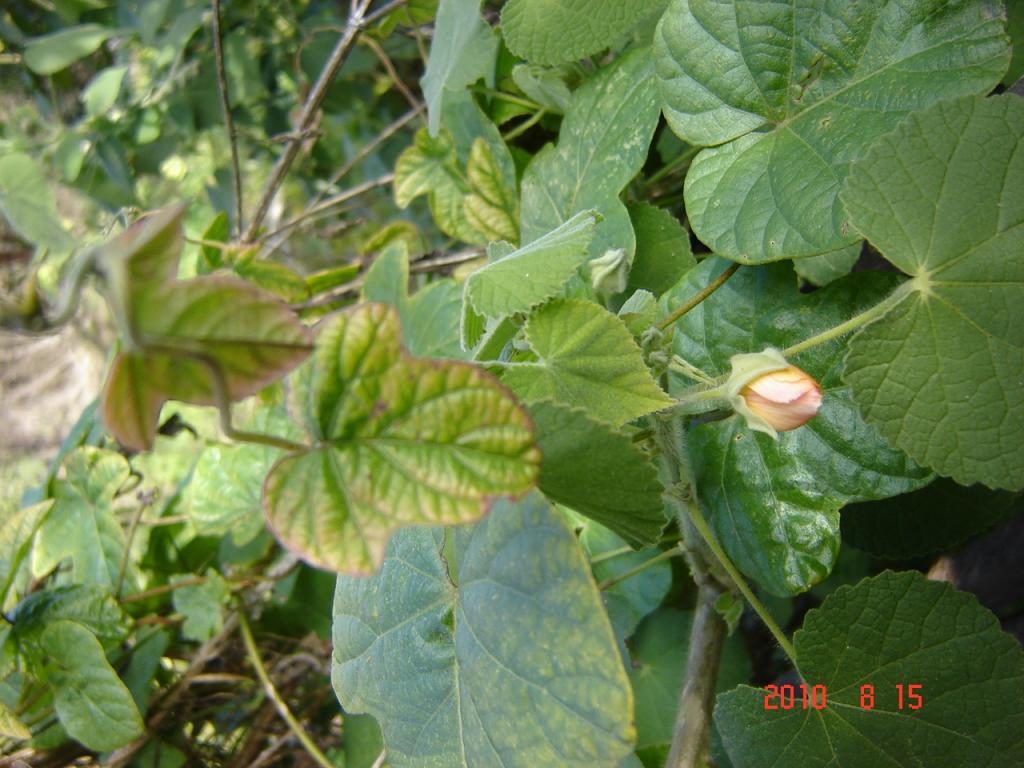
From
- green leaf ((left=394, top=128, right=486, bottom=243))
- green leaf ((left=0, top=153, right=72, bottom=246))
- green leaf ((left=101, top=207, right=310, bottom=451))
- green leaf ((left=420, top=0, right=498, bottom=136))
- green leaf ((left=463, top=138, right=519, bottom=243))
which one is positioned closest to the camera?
green leaf ((left=101, top=207, right=310, bottom=451))

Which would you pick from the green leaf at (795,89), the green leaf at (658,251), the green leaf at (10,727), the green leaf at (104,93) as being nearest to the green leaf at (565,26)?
the green leaf at (795,89)

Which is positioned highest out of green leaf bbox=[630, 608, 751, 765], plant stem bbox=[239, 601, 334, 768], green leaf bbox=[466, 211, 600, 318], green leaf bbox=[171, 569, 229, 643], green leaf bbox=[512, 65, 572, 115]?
green leaf bbox=[512, 65, 572, 115]

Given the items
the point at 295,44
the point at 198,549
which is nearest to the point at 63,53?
the point at 295,44

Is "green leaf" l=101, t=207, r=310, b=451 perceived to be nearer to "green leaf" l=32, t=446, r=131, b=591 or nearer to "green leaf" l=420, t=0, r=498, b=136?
"green leaf" l=420, t=0, r=498, b=136

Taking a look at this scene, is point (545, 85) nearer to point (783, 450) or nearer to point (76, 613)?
point (783, 450)

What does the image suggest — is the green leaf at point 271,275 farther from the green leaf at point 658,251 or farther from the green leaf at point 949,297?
the green leaf at point 949,297

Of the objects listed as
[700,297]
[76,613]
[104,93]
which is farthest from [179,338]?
[104,93]

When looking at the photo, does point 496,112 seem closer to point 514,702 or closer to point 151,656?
point 514,702
